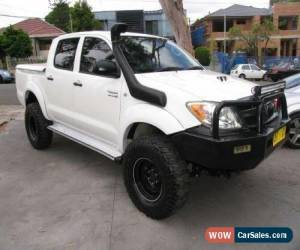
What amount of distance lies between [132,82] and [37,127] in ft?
8.89

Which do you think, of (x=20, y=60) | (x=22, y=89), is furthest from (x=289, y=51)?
(x=22, y=89)

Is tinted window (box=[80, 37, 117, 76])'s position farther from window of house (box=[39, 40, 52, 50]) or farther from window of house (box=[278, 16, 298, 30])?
window of house (box=[278, 16, 298, 30])

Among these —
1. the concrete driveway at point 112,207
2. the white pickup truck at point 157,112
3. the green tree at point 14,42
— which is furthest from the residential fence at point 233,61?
the white pickup truck at point 157,112

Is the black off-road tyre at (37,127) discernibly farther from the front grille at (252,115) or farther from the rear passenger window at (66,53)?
the front grille at (252,115)

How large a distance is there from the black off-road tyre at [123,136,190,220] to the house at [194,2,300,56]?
1552 inches

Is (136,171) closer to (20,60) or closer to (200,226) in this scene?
(200,226)

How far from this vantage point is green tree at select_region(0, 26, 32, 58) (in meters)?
30.1

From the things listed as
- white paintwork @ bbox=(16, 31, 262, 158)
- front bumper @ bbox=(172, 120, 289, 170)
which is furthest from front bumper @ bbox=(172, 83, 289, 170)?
white paintwork @ bbox=(16, 31, 262, 158)

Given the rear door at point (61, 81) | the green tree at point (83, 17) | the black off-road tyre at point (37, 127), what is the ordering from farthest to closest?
the green tree at point (83, 17), the black off-road tyre at point (37, 127), the rear door at point (61, 81)

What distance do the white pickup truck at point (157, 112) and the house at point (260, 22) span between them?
38.4 meters

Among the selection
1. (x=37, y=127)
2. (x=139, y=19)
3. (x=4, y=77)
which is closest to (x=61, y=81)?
(x=37, y=127)

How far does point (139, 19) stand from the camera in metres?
47.0

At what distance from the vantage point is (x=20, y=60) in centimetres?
3175

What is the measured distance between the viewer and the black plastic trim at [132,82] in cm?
331
